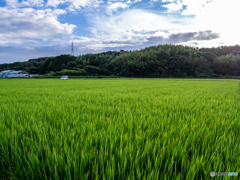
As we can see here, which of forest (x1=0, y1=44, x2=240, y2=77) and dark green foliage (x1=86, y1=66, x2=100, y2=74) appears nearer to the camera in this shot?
forest (x1=0, y1=44, x2=240, y2=77)

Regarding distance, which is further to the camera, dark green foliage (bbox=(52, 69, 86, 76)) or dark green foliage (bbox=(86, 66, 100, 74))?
dark green foliage (bbox=(86, 66, 100, 74))

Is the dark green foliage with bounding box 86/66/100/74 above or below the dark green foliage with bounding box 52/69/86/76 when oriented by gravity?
above

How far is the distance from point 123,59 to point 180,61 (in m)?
23.6

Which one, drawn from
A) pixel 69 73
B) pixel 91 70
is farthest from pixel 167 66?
pixel 69 73

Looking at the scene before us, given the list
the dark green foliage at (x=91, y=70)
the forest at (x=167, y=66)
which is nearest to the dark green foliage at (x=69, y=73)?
the forest at (x=167, y=66)

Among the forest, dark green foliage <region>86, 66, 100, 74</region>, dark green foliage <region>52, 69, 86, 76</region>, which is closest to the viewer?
dark green foliage <region>52, 69, 86, 76</region>

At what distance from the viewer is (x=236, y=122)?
6.64 feet

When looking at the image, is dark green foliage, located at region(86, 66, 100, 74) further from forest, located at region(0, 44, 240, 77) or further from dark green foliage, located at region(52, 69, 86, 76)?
dark green foliage, located at region(52, 69, 86, 76)

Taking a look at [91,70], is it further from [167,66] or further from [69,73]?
[167,66]

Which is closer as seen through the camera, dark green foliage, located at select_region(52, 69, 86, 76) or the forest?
dark green foliage, located at select_region(52, 69, 86, 76)

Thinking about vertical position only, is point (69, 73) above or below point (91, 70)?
below

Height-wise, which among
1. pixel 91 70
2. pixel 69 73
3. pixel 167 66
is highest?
pixel 167 66

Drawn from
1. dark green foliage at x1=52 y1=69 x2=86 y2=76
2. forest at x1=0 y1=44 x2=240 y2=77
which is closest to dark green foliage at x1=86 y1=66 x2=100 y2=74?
forest at x1=0 y1=44 x2=240 y2=77

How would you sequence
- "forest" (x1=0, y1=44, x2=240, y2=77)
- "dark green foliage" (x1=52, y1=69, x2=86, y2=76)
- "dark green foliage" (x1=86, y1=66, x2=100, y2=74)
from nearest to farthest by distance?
"dark green foliage" (x1=52, y1=69, x2=86, y2=76), "forest" (x1=0, y1=44, x2=240, y2=77), "dark green foliage" (x1=86, y1=66, x2=100, y2=74)
